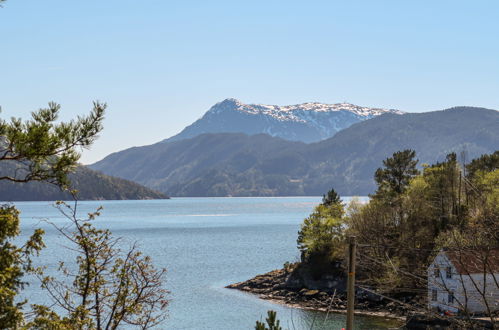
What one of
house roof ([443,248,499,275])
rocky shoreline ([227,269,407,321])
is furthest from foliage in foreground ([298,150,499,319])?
house roof ([443,248,499,275])

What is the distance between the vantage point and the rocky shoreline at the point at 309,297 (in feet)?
234

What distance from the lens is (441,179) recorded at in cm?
8350

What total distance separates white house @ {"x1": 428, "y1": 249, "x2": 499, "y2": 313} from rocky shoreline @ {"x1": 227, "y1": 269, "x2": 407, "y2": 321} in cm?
861

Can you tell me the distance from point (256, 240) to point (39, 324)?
16047 cm

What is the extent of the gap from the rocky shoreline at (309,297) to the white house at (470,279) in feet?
28.3

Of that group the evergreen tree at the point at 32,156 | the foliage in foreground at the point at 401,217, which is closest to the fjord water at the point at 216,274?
the evergreen tree at the point at 32,156

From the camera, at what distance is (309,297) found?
81.8m

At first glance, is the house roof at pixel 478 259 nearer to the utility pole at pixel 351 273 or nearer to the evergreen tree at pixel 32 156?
the utility pole at pixel 351 273

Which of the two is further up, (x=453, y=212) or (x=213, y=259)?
(x=453, y=212)

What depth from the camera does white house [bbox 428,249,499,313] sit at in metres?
17.2

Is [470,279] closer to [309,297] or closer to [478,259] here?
[478,259]

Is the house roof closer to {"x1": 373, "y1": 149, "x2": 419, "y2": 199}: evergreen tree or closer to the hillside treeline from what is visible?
the hillside treeline

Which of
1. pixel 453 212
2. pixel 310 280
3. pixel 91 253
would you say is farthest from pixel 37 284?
pixel 91 253

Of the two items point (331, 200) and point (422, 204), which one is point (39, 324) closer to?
point (422, 204)
